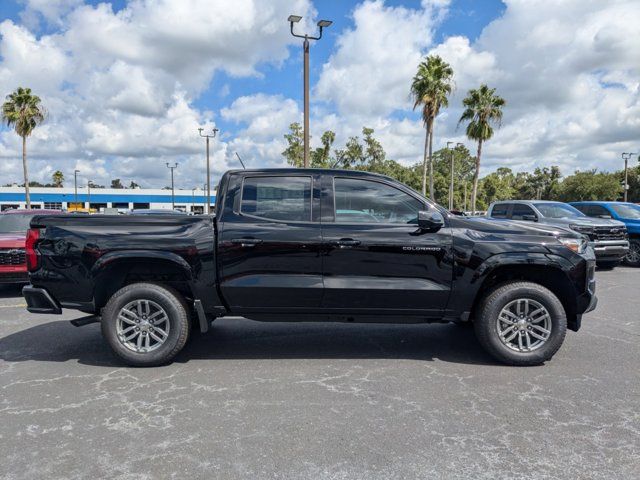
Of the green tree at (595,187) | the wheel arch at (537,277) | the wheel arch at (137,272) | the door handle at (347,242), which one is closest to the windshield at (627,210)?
the wheel arch at (537,277)

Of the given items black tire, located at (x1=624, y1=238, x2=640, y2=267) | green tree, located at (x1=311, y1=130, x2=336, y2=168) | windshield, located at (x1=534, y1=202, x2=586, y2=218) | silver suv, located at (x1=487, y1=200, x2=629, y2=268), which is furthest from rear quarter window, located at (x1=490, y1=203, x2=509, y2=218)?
green tree, located at (x1=311, y1=130, x2=336, y2=168)

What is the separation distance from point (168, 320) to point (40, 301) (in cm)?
127

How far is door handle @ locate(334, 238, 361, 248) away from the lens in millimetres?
4480

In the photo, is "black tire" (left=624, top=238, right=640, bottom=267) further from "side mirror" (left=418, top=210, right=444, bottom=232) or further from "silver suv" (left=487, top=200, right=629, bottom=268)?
"side mirror" (left=418, top=210, right=444, bottom=232)

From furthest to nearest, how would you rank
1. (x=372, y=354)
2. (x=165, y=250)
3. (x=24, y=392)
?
1. (x=372, y=354)
2. (x=165, y=250)
3. (x=24, y=392)

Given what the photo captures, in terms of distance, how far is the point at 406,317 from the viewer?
183 inches

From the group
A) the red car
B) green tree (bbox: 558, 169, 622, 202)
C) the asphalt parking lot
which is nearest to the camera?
the asphalt parking lot

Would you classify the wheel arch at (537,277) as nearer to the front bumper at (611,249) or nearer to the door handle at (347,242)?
the door handle at (347,242)

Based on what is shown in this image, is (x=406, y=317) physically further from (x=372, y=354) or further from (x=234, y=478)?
(x=234, y=478)

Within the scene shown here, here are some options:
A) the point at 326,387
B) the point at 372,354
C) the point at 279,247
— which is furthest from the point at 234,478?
the point at 372,354

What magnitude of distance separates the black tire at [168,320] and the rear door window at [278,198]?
3.74 feet

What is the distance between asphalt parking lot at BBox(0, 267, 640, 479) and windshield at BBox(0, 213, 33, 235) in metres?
3.99

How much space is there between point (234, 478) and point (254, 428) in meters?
0.60

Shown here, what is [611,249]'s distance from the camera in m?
11.7
